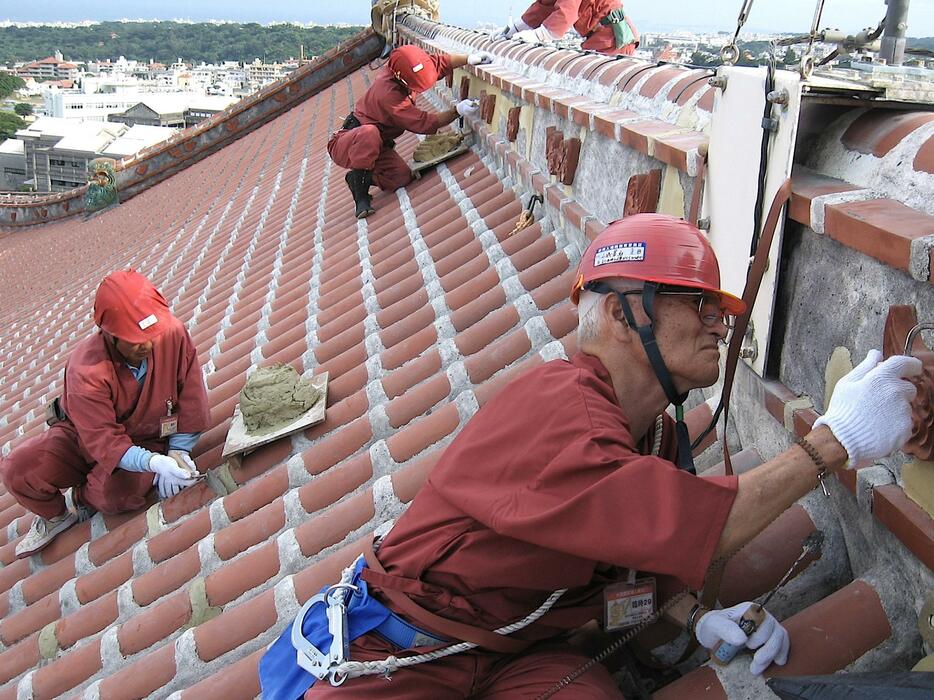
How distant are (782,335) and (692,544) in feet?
3.05

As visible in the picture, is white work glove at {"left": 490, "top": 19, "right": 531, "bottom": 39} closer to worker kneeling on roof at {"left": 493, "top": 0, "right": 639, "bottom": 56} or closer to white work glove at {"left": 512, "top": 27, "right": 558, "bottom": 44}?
worker kneeling on roof at {"left": 493, "top": 0, "right": 639, "bottom": 56}

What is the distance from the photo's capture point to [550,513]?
→ 1803 mm

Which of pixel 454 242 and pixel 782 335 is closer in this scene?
pixel 782 335

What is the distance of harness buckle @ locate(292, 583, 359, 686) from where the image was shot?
2.14 m

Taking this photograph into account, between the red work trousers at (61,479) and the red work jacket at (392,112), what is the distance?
3.51 metres

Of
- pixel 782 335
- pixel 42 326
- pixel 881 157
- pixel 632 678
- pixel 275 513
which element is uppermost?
pixel 881 157

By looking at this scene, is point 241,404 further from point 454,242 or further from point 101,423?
point 454,242

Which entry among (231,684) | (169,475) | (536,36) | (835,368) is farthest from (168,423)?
(536,36)

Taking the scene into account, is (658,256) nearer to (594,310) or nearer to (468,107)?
(594,310)

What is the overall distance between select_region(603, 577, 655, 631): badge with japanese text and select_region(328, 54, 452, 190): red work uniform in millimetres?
5161

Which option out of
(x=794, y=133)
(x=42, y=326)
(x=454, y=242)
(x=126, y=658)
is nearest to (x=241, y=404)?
(x=126, y=658)

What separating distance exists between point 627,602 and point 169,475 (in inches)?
104

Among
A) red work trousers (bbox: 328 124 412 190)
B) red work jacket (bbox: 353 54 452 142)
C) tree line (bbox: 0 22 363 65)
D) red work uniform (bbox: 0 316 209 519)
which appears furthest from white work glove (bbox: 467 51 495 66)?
tree line (bbox: 0 22 363 65)

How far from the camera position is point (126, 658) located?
337 cm
